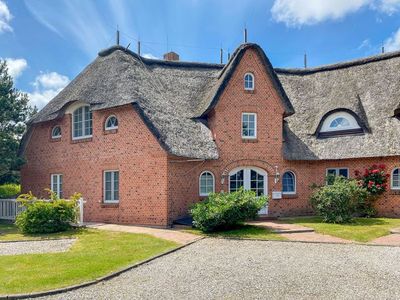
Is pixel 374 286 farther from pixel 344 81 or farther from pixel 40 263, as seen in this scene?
pixel 344 81

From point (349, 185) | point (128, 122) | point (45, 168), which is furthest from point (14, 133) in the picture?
point (349, 185)

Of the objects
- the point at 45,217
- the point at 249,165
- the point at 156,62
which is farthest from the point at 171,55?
the point at 45,217

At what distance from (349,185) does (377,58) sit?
9.32 m

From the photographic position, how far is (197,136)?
60.7 ft

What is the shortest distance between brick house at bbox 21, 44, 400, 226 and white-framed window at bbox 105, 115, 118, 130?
0.21 feet

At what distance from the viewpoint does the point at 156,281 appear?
27.6 feet

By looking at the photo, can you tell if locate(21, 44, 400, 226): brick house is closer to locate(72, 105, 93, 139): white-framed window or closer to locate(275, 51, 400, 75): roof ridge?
locate(72, 105, 93, 139): white-framed window

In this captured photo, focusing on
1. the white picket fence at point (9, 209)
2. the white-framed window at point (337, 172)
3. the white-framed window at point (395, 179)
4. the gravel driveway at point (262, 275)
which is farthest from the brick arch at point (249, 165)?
the white picket fence at point (9, 209)

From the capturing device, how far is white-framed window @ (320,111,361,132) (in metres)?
20.5

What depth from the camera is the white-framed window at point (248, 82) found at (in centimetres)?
1972

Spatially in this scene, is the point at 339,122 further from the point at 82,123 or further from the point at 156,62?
the point at 82,123

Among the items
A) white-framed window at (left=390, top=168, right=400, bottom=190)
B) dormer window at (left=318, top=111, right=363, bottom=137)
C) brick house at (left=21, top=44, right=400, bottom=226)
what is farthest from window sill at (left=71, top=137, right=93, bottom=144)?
white-framed window at (left=390, top=168, right=400, bottom=190)

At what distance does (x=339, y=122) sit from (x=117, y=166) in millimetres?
12332

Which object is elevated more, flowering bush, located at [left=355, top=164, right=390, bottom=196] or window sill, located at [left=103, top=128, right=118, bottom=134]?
window sill, located at [left=103, top=128, right=118, bottom=134]
